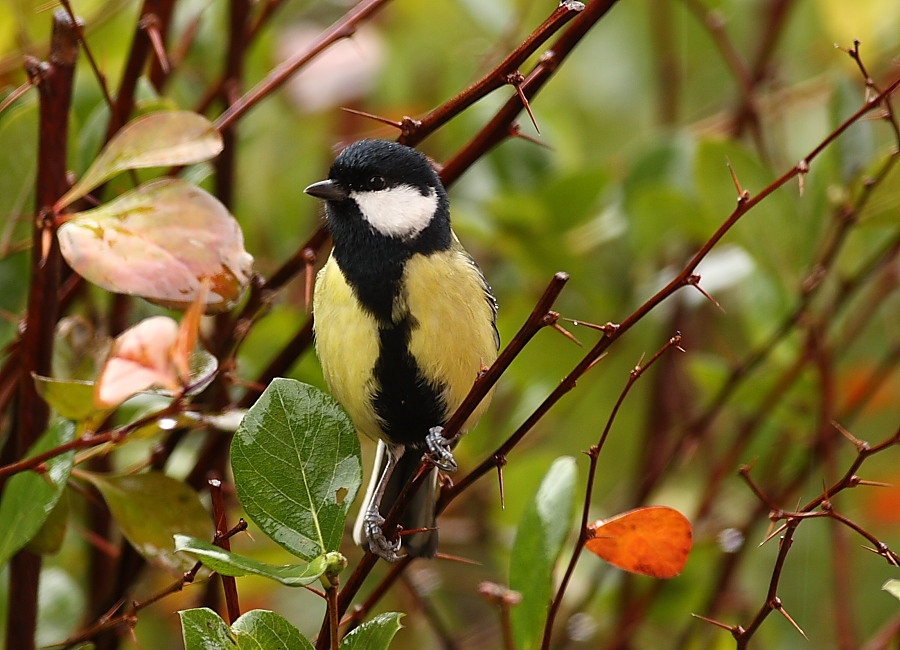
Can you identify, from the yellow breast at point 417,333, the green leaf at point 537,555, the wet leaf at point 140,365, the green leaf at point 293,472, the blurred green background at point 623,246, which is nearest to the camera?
the wet leaf at point 140,365

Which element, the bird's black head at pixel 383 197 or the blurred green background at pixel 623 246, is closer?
the bird's black head at pixel 383 197

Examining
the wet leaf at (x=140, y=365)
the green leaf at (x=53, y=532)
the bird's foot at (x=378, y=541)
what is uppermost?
the wet leaf at (x=140, y=365)

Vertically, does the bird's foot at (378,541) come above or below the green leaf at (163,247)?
below

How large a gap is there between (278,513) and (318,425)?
71mm

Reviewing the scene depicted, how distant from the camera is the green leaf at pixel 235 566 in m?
0.72

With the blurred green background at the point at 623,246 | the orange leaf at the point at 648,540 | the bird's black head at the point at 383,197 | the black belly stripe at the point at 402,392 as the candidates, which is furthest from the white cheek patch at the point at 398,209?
the orange leaf at the point at 648,540

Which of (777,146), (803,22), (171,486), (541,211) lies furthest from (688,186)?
(171,486)

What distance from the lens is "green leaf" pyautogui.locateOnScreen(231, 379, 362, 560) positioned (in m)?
0.80

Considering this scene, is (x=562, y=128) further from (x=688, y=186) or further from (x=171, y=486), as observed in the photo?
(x=171, y=486)

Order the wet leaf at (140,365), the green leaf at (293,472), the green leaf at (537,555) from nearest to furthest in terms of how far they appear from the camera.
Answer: the wet leaf at (140,365) → the green leaf at (293,472) → the green leaf at (537,555)

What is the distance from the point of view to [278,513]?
0.81m

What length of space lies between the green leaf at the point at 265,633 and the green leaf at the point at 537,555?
0.76 ft

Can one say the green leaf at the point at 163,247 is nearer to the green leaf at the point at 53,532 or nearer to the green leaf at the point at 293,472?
the green leaf at the point at 293,472

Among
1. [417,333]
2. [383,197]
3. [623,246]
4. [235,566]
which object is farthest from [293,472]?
[623,246]
